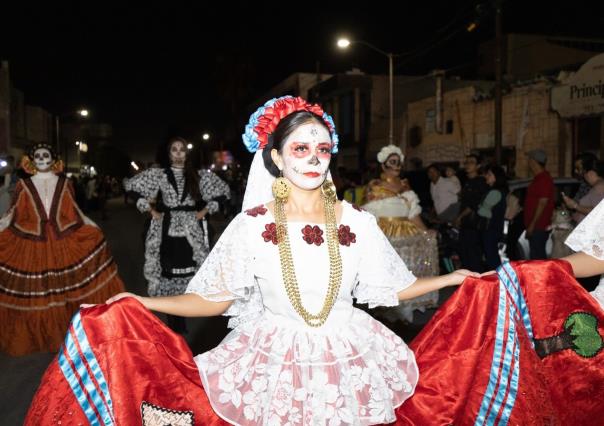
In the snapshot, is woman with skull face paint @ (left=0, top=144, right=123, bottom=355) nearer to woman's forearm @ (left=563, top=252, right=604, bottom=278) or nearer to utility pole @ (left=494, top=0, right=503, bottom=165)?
woman's forearm @ (left=563, top=252, right=604, bottom=278)

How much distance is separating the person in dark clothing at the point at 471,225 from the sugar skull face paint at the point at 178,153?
4.58m

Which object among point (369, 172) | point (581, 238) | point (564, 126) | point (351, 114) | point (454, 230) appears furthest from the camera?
point (351, 114)

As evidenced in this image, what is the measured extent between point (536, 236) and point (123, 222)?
18850 millimetres

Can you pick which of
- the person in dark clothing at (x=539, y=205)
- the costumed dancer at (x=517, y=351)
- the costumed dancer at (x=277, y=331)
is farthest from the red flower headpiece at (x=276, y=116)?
the person in dark clothing at (x=539, y=205)

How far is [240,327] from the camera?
10.0 feet

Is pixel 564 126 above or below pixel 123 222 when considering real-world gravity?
above

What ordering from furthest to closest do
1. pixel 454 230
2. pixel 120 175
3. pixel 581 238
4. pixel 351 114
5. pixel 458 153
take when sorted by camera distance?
pixel 120 175 → pixel 351 114 → pixel 458 153 → pixel 454 230 → pixel 581 238

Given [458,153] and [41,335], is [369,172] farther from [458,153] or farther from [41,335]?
[458,153]

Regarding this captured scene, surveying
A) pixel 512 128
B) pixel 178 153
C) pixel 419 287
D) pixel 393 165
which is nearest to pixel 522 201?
pixel 393 165

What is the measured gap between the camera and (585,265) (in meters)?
3.47

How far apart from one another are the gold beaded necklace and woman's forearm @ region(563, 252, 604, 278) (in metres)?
1.38

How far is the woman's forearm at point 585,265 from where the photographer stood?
11.3 feet

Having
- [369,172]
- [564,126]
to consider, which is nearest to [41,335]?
[369,172]

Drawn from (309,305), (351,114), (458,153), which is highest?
(351,114)
